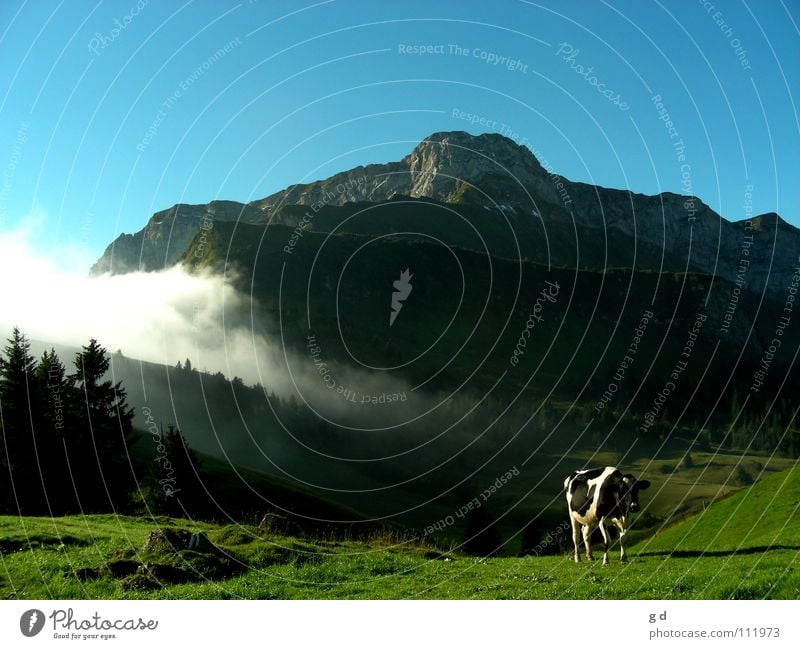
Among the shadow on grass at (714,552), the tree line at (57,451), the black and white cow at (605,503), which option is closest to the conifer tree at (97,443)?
the tree line at (57,451)

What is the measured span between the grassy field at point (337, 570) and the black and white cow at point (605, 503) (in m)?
1.24

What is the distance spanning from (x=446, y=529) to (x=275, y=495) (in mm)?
67601

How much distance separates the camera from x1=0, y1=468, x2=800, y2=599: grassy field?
20.2 metres

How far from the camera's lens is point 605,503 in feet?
81.5

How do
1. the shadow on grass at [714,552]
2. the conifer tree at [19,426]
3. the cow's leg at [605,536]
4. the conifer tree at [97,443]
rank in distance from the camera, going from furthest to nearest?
the conifer tree at [97,443], the conifer tree at [19,426], the shadow on grass at [714,552], the cow's leg at [605,536]

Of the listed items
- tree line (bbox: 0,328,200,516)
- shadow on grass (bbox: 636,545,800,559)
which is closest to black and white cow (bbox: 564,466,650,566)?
shadow on grass (bbox: 636,545,800,559)

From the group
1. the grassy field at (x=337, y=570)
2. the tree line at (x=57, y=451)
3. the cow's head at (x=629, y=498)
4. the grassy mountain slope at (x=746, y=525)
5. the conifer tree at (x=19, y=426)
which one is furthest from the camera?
the conifer tree at (x=19, y=426)

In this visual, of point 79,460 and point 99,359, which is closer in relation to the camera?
point 79,460

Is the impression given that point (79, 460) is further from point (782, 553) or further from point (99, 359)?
point (782, 553)

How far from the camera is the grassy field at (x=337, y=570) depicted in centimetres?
2023

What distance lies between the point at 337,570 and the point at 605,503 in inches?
393

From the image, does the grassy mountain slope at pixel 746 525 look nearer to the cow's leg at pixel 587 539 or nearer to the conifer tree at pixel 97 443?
the cow's leg at pixel 587 539
